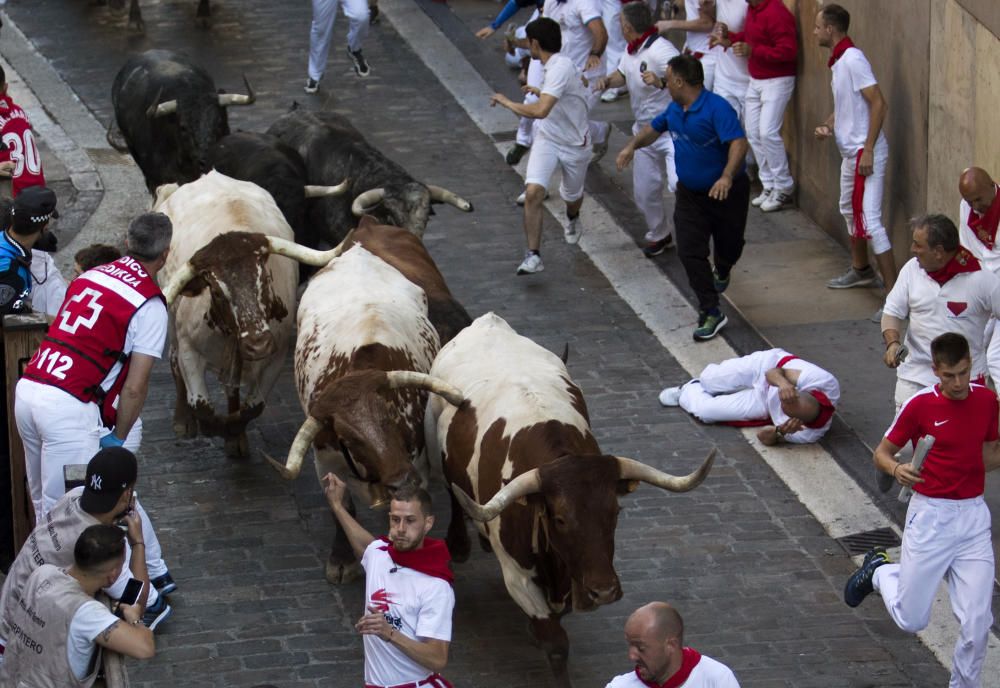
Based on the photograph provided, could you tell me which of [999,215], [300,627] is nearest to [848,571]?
[999,215]

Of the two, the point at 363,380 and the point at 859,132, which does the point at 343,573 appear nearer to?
the point at 363,380

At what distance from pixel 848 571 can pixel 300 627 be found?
315 cm

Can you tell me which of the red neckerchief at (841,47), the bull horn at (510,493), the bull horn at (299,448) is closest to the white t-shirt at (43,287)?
the bull horn at (299,448)

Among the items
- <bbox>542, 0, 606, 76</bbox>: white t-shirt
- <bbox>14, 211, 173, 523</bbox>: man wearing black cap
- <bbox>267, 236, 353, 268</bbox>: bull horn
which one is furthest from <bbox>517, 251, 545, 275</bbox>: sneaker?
<bbox>14, 211, 173, 523</bbox>: man wearing black cap

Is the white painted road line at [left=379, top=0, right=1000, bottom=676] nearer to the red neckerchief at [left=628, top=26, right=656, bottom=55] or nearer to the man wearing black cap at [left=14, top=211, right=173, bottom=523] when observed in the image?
the red neckerchief at [left=628, top=26, right=656, bottom=55]

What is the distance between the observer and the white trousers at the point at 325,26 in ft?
58.9

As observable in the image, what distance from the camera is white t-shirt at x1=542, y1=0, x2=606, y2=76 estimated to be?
1628 cm

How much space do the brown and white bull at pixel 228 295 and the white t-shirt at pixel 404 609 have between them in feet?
10.4

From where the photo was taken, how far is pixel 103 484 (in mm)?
6801

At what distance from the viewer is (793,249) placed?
14.2 m

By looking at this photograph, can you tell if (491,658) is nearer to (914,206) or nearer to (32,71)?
(914,206)

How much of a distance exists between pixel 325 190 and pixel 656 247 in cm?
333

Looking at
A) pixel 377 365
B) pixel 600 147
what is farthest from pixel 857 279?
pixel 377 365

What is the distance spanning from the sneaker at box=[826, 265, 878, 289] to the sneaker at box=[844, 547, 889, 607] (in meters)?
5.12
